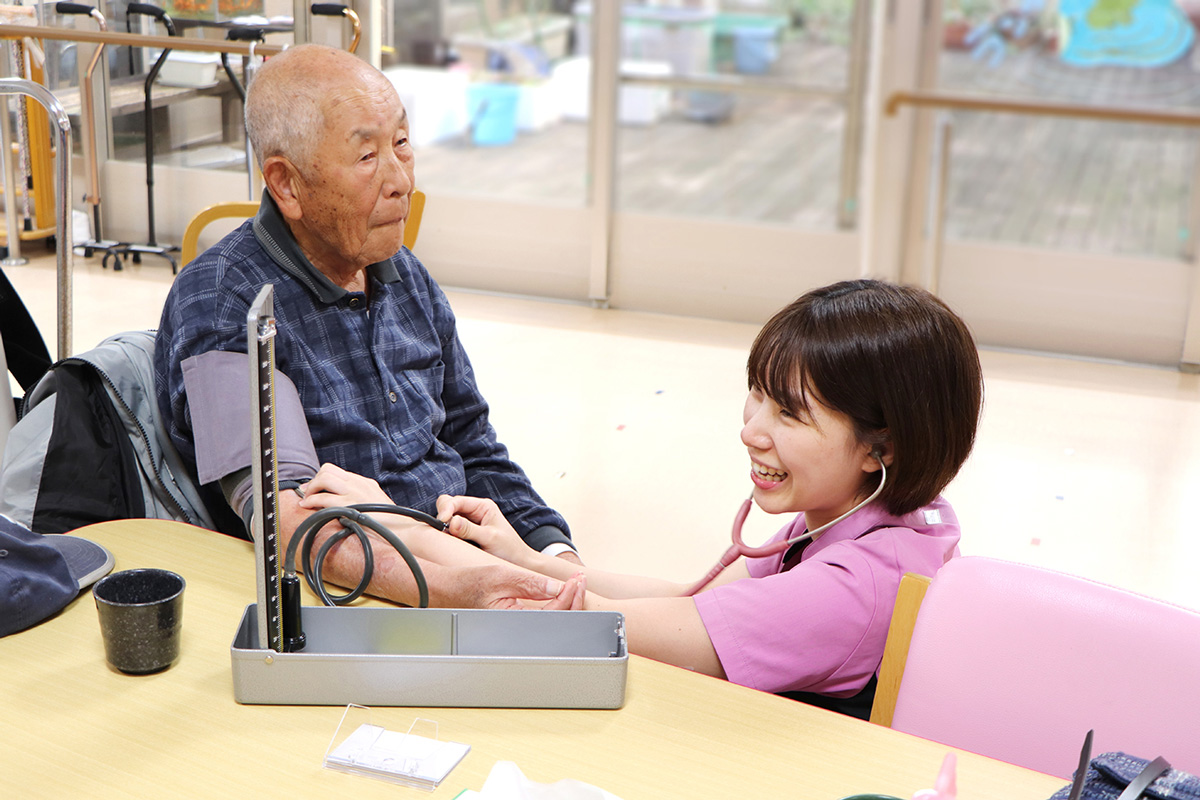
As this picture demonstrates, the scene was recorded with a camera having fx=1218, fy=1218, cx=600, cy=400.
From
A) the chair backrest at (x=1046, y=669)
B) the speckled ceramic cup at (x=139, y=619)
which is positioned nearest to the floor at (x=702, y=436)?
the chair backrest at (x=1046, y=669)

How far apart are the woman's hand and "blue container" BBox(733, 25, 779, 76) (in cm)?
367

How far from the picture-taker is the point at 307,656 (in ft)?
3.45

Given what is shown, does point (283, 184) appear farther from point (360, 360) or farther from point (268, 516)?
point (268, 516)

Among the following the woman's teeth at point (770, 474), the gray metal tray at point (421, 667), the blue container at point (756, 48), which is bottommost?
the gray metal tray at point (421, 667)

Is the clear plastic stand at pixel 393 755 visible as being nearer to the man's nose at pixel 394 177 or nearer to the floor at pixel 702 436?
the man's nose at pixel 394 177

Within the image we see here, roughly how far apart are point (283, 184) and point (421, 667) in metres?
0.79

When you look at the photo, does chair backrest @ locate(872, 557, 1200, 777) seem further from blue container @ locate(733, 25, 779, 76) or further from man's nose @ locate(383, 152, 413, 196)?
blue container @ locate(733, 25, 779, 76)

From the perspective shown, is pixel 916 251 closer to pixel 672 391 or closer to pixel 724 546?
pixel 672 391

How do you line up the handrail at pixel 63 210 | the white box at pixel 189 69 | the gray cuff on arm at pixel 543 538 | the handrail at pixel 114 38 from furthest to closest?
the white box at pixel 189 69 → the handrail at pixel 114 38 → the handrail at pixel 63 210 → the gray cuff on arm at pixel 543 538

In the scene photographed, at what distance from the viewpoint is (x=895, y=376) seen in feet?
4.08

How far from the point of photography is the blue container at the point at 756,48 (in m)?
4.81

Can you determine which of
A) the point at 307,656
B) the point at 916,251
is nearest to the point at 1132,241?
the point at 916,251

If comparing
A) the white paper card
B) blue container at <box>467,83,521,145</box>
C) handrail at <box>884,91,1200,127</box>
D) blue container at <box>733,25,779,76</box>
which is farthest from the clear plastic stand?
blue container at <box>467,83,521,145</box>

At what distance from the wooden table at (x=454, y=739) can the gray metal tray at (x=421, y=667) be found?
0.04ft
